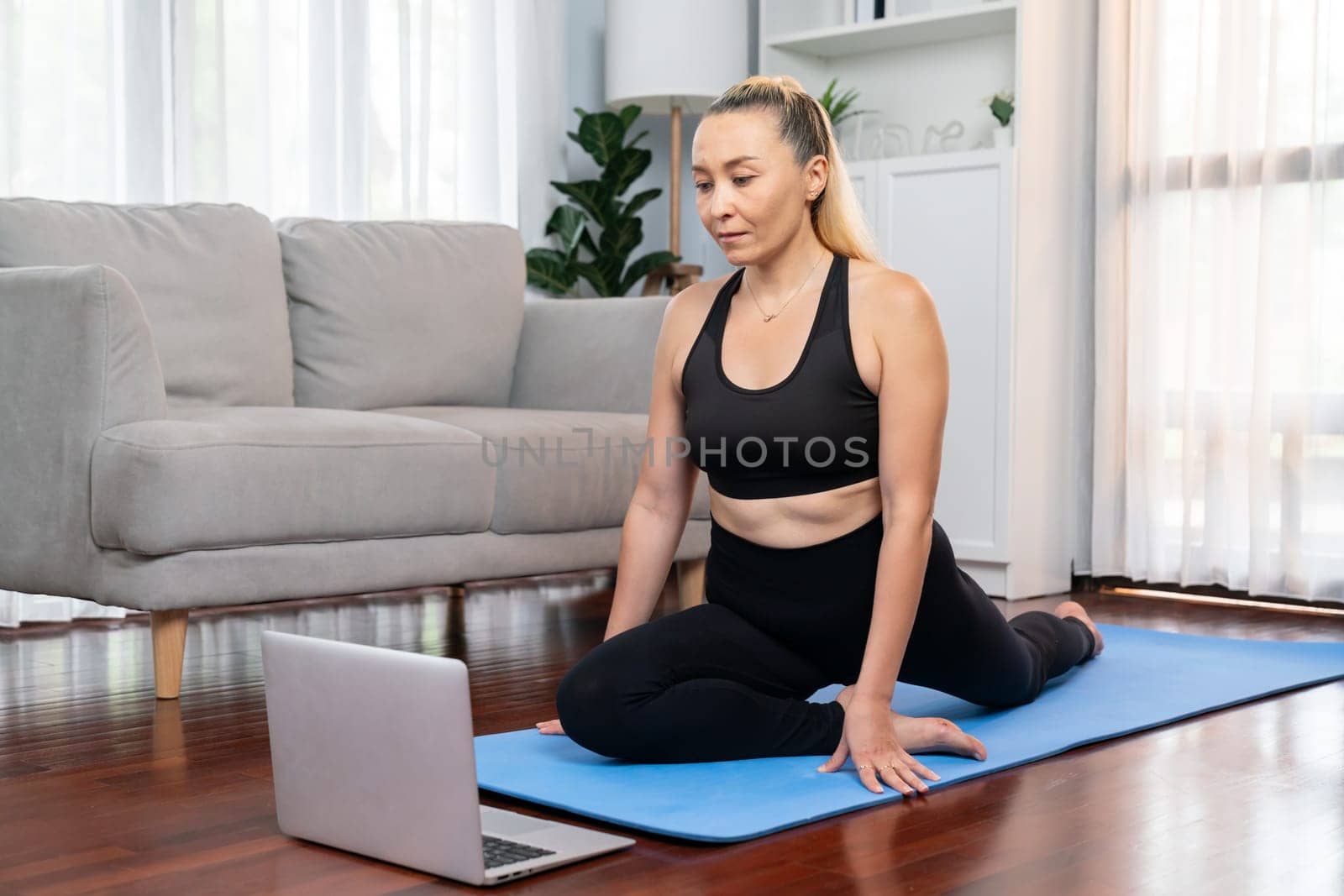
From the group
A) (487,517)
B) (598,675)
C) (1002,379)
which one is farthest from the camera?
(1002,379)

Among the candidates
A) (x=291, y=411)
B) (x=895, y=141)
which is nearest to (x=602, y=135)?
(x=895, y=141)

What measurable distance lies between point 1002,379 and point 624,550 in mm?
1989

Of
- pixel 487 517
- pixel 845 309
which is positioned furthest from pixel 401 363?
pixel 845 309

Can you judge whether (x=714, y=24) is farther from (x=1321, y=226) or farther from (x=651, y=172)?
(x=1321, y=226)

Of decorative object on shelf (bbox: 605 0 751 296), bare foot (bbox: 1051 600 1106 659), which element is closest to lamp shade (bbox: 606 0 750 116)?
decorative object on shelf (bbox: 605 0 751 296)

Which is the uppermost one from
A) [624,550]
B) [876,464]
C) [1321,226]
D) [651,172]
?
[651,172]

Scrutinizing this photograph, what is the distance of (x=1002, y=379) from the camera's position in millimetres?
3705

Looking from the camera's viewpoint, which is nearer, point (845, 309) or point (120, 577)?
point (845, 309)

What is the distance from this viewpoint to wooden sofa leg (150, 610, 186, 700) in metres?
2.28

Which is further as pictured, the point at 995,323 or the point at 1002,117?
the point at 1002,117

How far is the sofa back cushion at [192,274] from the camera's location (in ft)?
9.09

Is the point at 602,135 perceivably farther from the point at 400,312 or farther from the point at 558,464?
the point at 558,464

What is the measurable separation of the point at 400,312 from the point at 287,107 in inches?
32.7

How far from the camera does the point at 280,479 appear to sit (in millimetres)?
2361
